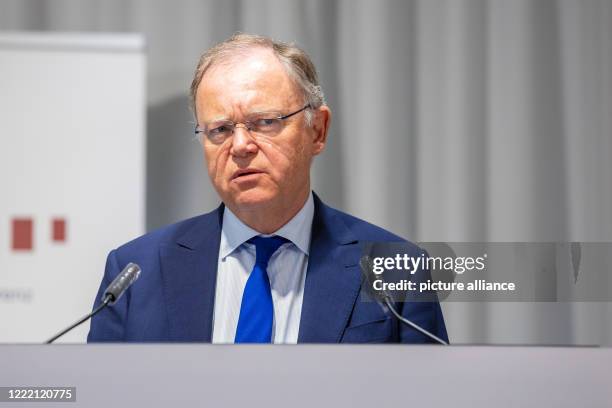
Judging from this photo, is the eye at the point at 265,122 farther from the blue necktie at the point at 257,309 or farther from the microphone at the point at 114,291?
the microphone at the point at 114,291

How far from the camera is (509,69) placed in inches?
104

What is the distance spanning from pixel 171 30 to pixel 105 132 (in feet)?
1.61

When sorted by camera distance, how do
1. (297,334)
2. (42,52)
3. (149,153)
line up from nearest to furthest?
1. (297,334)
2. (42,52)
3. (149,153)

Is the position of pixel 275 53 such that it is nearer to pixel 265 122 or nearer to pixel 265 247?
pixel 265 122

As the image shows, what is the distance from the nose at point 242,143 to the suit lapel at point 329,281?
6.1 inches


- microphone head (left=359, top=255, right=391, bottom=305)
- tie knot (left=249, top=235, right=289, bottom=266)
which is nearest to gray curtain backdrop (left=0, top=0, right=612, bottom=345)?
tie knot (left=249, top=235, right=289, bottom=266)

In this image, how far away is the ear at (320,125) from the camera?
4.83 ft

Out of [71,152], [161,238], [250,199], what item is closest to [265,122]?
[250,199]

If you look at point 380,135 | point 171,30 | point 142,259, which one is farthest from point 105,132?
point 142,259

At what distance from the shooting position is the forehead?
4.39 feet

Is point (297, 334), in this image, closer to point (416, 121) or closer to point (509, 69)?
point (416, 121)

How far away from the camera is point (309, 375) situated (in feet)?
3.03

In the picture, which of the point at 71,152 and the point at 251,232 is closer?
the point at 251,232

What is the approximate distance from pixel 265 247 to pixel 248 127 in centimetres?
21
